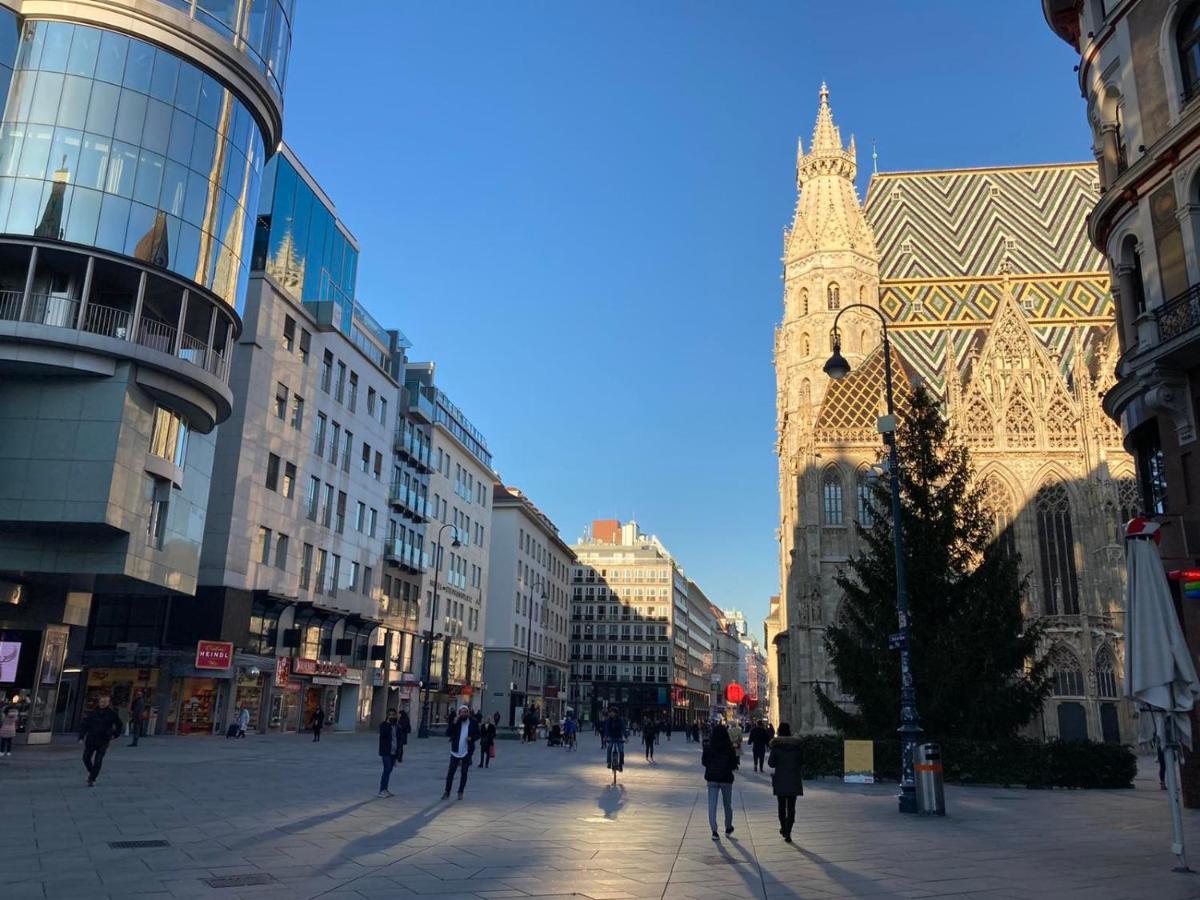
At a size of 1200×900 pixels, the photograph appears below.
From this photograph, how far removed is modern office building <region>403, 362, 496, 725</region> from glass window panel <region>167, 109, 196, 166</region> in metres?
29.2

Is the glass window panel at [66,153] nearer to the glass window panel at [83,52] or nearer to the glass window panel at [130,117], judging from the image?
the glass window panel at [130,117]

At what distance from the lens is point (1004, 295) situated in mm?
70562

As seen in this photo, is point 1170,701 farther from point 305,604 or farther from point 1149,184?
point 305,604

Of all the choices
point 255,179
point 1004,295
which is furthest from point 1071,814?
point 1004,295

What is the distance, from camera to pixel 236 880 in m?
8.88

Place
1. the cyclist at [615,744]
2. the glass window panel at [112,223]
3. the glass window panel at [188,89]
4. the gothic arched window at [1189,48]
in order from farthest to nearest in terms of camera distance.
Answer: the glass window panel at [188,89]
the glass window panel at [112,223]
the cyclist at [615,744]
the gothic arched window at [1189,48]

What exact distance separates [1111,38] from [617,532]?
414 feet

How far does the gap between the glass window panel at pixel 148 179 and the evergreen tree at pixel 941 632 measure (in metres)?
24.1

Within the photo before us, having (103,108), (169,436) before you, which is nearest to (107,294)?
(169,436)

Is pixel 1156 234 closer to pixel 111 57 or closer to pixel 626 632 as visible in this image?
pixel 111 57

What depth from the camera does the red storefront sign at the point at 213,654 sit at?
3528 centimetres

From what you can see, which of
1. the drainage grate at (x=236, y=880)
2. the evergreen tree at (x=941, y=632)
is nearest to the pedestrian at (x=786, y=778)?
the drainage grate at (x=236, y=880)

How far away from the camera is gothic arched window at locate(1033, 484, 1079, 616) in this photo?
5988cm

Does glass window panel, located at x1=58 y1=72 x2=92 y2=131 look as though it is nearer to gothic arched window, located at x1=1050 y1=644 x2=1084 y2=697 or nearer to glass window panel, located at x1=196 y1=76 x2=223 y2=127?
glass window panel, located at x1=196 y1=76 x2=223 y2=127
